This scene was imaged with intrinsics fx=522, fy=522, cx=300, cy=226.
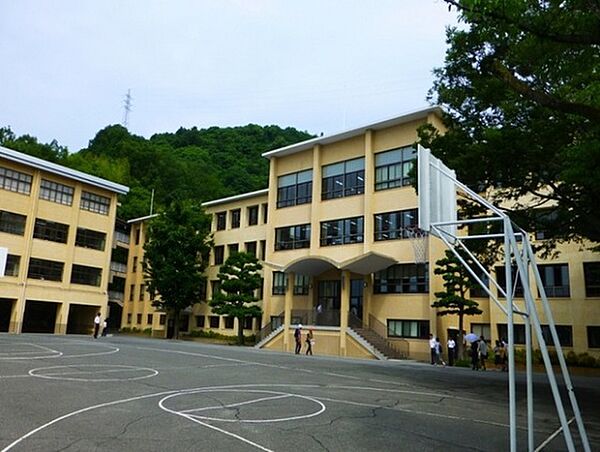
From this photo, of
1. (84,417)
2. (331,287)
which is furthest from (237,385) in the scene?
(331,287)

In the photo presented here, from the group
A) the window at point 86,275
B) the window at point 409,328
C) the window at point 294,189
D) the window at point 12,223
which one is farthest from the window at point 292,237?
the window at point 12,223

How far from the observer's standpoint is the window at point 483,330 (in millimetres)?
30791

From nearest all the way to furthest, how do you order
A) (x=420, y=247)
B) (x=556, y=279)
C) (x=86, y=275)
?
(x=556, y=279) < (x=420, y=247) < (x=86, y=275)

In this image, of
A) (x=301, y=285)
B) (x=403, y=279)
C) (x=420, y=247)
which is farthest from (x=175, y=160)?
(x=420, y=247)

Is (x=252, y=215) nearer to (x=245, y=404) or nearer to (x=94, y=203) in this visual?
(x=94, y=203)

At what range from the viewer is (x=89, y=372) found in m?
15.0

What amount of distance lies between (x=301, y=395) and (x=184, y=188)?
55.5 m

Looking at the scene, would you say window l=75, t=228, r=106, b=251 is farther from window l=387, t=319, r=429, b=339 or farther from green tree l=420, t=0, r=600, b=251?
green tree l=420, t=0, r=600, b=251

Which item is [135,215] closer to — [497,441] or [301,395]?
[301,395]

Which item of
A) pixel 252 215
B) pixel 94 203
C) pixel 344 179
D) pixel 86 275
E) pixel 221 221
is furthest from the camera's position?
pixel 221 221

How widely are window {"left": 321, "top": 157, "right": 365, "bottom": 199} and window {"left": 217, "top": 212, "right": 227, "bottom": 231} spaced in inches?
527

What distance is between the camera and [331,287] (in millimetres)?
35781

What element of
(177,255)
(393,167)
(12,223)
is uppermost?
(393,167)

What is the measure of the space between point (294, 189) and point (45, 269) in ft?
69.3
